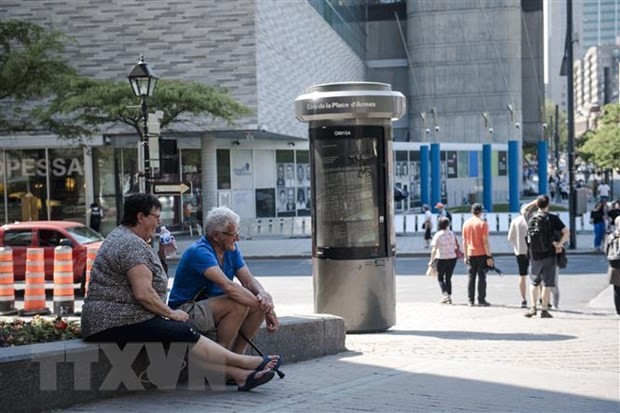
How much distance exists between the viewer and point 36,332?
8.08 meters

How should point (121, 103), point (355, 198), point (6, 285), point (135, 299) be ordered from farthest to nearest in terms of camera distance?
point (121, 103), point (6, 285), point (355, 198), point (135, 299)

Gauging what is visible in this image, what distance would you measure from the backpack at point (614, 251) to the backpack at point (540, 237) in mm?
886

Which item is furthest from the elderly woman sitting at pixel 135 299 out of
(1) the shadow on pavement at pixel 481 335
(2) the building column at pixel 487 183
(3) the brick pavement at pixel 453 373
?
(2) the building column at pixel 487 183

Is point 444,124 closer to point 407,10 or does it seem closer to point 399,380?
point 407,10

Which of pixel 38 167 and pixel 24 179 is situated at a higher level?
pixel 38 167

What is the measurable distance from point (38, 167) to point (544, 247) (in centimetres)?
2928

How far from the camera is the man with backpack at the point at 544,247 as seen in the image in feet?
48.9

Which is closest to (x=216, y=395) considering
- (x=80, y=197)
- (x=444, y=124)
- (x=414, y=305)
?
(x=414, y=305)

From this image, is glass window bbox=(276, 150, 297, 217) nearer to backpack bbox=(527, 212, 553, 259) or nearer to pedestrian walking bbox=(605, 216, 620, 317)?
backpack bbox=(527, 212, 553, 259)

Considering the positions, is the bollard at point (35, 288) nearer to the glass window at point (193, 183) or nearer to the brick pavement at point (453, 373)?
the brick pavement at point (453, 373)

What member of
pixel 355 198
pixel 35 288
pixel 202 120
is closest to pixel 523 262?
pixel 355 198

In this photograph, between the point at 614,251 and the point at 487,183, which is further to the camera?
the point at 487,183

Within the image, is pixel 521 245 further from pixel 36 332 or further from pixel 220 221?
pixel 36 332

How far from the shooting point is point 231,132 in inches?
1531
